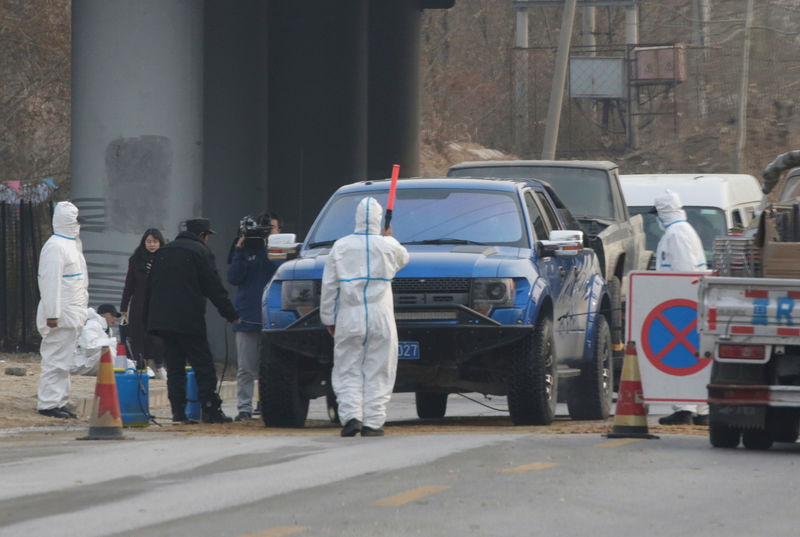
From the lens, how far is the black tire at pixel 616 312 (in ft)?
53.7

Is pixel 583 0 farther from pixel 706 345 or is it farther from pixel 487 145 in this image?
pixel 706 345

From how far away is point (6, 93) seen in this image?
43812 millimetres

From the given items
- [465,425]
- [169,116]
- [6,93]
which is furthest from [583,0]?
[465,425]

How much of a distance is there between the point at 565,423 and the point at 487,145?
46.8 m

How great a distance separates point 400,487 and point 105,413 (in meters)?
4.00

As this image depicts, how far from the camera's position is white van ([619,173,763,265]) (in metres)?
20.8

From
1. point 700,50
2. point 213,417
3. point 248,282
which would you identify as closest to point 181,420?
point 213,417

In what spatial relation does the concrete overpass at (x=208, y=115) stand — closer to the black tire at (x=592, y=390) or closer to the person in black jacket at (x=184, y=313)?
the person in black jacket at (x=184, y=313)

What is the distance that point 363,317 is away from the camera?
1190 cm

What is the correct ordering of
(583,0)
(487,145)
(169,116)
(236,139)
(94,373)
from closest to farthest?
(94,373)
(169,116)
(236,139)
(583,0)
(487,145)

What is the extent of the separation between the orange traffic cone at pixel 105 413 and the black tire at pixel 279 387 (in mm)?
1181

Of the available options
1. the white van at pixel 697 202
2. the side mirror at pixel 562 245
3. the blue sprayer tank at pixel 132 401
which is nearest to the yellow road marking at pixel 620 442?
the side mirror at pixel 562 245

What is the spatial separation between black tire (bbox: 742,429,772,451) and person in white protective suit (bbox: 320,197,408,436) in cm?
254

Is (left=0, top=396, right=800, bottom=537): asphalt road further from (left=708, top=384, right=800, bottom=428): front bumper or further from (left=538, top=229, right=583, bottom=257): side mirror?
(left=538, top=229, right=583, bottom=257): side mirror
